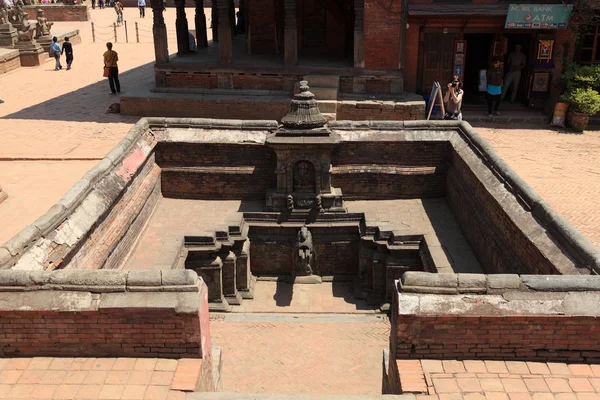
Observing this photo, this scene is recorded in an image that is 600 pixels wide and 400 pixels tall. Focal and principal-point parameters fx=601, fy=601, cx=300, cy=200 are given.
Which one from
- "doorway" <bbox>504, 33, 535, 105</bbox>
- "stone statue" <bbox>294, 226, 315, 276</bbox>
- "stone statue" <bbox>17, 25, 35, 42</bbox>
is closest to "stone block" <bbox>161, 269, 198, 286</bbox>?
"stone statue" <bbox>294, 226, 315, 276</bbox>

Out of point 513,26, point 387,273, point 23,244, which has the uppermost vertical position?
point 513,26

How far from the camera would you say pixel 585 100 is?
1803cm

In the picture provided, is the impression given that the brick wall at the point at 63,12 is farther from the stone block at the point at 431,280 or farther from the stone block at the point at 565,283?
the stone block at the point at 565,283

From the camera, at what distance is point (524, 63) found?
64.9 ft

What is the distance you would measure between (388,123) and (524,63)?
373 inches

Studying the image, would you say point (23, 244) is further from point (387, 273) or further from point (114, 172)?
point (387, 273)

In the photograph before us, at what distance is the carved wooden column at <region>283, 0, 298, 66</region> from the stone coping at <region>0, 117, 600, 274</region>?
288 inches

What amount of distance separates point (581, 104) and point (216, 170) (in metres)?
11.8

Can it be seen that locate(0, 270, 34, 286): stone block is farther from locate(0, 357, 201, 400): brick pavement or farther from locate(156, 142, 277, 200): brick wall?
locate(156, 142, 277, 200): brick wall

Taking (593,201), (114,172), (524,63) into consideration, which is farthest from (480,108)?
(114,172)

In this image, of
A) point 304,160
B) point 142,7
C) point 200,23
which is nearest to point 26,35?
point 200,23

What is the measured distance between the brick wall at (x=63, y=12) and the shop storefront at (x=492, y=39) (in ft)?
97.6

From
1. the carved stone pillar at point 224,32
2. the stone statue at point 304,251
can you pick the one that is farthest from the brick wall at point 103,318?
the carved stone pillar at point 224,32

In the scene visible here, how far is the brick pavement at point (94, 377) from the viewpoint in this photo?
6.14 metres
